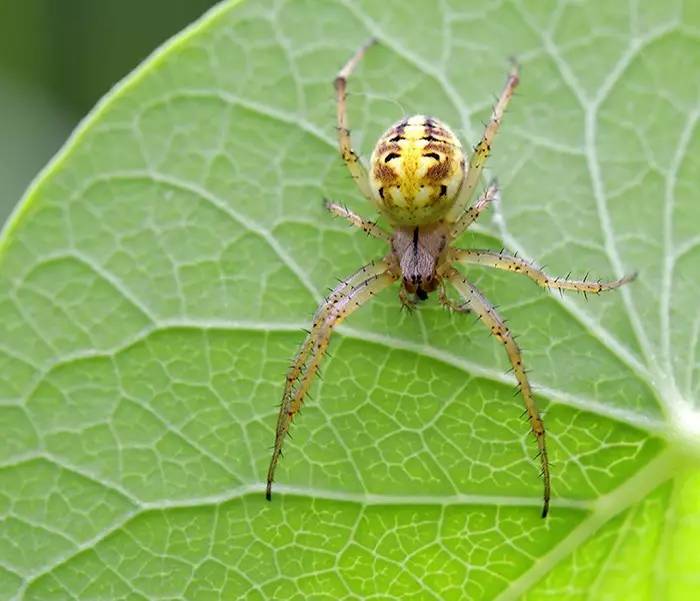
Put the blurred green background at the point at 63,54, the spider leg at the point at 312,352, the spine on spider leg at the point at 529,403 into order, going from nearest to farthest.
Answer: the spine on spider leg at the point at 529,403 → the spider leg at the point at 312,352 → the blurred green background at the point at 63,54

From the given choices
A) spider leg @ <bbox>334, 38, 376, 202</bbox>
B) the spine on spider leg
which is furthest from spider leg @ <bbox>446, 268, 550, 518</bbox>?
spider leg @ <bbox>334, 38, 376, 202</bbox>

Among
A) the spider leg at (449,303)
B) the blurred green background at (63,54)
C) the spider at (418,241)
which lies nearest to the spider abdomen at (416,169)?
the spider at (418,241)

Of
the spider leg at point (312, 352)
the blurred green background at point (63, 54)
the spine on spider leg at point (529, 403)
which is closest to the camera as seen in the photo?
the spine on spider leg at point (529, 403)

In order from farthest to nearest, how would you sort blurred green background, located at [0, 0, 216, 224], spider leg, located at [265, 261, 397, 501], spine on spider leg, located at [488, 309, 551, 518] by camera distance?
blurred green background, located at [0, 0, 216, 224], spider leg, located at [265, 261, 397, 501], spine on spider leg, located at [488, 309, 551, 518]

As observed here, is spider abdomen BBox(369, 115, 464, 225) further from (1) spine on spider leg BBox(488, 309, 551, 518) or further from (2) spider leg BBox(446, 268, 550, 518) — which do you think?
(1) spine on spider leg BBox(488, 309, 551, 518)

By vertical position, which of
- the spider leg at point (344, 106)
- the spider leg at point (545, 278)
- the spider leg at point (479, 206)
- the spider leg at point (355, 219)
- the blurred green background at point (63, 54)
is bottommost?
→ the spider leg at point (545, 278)

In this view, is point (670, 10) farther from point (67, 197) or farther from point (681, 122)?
point (67, 197)

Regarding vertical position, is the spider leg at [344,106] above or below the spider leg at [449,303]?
above

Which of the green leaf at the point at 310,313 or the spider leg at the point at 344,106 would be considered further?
the spider leg at the point at 344,106

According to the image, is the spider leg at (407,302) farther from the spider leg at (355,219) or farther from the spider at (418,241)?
the spider leg at (355,219)

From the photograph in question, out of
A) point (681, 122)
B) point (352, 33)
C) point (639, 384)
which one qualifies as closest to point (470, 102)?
Result: point (352, 33)
